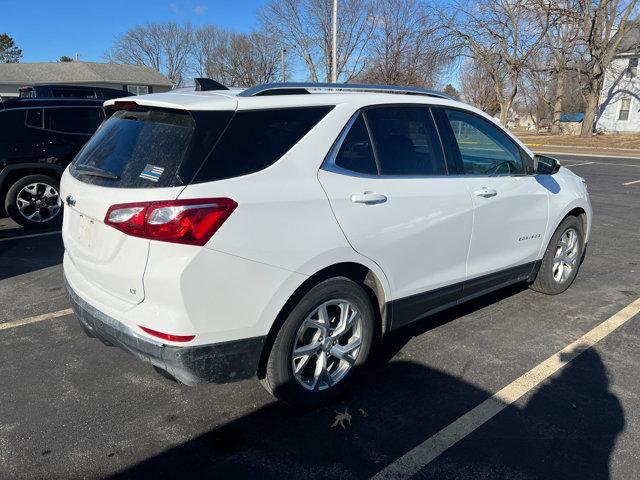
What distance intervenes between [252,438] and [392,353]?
1336 mm

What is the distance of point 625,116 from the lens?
41.5 meters

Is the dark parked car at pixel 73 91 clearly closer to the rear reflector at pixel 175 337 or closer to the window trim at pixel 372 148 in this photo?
the window trim at pixel 372 148

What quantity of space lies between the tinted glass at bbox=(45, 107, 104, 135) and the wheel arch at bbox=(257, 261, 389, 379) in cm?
621

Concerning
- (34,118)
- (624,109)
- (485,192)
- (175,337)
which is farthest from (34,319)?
(624,109)

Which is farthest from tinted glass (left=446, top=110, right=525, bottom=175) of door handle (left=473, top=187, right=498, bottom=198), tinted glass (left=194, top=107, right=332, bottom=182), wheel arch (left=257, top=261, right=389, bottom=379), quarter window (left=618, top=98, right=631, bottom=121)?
quarter window (left=618, top=98, right=631, bottom=121)

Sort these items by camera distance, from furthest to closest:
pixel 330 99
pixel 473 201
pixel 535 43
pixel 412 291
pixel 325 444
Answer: pixel 535 43
pixel 473 201
pixel 412 291
pixel 330 99
pixel 325 444

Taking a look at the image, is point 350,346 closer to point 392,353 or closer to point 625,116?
point 392,353

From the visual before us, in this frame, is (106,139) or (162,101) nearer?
(162,101)

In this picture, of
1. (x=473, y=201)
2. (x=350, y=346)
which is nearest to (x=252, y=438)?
(x=350, y=346)

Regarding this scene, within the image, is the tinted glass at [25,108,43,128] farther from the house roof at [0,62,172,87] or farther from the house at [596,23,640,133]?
the house roof at [0,62,172,87]

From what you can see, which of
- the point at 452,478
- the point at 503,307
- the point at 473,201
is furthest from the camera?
the point at 503,307

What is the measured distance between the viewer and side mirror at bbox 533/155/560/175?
4410 mm

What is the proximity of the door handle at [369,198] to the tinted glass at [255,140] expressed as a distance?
47cm

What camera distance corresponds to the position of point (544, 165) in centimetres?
446
